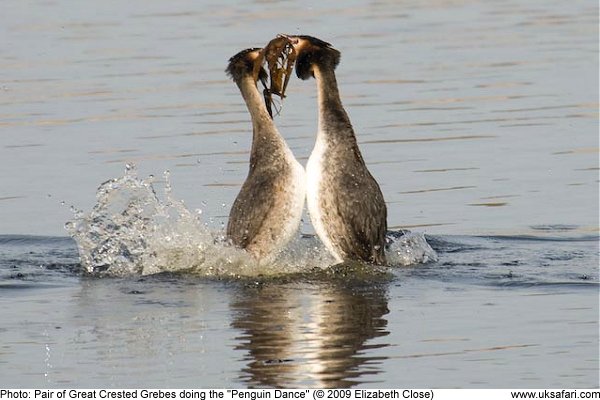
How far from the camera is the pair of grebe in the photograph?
1067 cm

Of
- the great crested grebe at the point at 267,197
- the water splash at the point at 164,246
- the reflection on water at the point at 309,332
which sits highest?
the great crested grebe at the point at 267,197

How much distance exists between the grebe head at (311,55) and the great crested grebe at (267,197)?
29cm

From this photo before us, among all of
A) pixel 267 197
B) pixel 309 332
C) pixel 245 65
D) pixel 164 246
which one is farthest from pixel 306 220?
pixel 309 332

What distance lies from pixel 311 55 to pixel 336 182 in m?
0.91

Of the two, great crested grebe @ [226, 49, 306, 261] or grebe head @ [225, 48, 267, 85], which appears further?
grebe head @ [225, 48, 267, 85]

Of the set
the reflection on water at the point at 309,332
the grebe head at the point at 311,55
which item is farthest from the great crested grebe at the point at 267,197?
the reflection on water at the point at 309,332

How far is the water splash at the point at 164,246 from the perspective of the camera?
10.9 m

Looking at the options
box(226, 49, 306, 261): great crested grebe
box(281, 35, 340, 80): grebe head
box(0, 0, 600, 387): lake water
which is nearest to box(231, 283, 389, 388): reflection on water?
box(0, 0, 600, 387): lake water

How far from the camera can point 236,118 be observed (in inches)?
652

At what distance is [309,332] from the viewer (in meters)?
9.11

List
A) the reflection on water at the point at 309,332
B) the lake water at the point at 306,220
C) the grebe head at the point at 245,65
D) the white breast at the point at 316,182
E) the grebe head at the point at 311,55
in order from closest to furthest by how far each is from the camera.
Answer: the reflection on water at the point at 309,332, the lake water at the point at 306,220, the white breast at the point at 316,182, the grebe head at the point at 311,55, the grebe head at the point at 245,65

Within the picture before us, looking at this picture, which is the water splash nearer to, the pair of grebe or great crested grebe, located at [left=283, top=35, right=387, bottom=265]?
the pair of grebe

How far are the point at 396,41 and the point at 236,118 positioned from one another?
4720 millimetres

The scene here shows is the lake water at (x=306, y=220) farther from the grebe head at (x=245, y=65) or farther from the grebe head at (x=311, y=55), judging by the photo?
the grebe head at (x=311, y=55)
